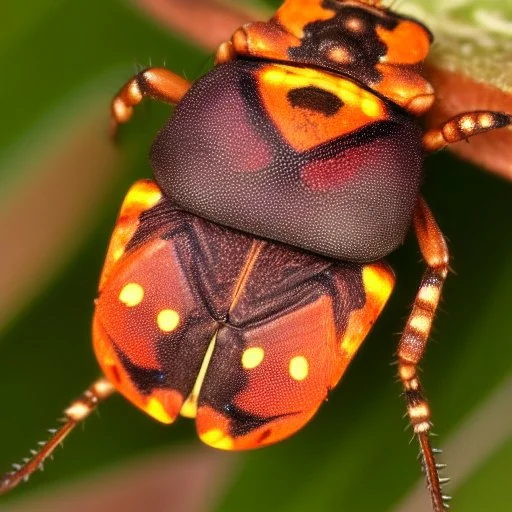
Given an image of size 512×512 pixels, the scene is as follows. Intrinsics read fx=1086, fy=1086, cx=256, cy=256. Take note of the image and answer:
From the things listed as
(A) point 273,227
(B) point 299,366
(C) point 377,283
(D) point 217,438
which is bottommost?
(D) point 217,438

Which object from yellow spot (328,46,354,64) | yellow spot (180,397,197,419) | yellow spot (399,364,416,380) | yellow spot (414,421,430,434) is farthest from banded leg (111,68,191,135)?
yellow spot (414,421,430,434)

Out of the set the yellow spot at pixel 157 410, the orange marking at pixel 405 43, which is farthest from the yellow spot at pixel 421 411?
the orange marking at pixel 405 43

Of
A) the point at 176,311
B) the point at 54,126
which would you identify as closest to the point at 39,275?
the point at 54,126

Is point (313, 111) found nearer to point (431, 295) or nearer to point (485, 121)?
point (485, 121)

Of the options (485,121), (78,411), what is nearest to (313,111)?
(485,121)

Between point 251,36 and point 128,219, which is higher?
point 251,36

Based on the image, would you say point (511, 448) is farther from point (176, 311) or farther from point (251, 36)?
point (251, 36)

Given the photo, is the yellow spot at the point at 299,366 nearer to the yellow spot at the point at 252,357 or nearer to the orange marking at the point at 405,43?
the yellow spot at the point at 252,357
